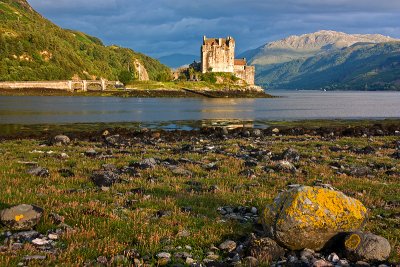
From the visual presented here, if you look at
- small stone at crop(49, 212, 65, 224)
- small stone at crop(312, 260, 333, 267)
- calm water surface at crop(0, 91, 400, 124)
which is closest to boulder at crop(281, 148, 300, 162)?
small stone at crop(312, 260, 333, 267)

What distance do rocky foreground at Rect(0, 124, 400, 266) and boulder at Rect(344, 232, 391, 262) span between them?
0.08ft

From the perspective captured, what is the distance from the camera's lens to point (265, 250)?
961cm

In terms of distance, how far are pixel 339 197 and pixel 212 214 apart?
4.19m

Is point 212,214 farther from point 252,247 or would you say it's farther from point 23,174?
point 23,174

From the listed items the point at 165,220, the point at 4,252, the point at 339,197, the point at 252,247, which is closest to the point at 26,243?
the point at 4,252

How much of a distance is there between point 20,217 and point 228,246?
560 cm

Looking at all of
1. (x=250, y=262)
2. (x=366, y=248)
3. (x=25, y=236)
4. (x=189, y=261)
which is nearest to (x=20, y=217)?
(x=25, y=236)

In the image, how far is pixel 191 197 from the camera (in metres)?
15.0

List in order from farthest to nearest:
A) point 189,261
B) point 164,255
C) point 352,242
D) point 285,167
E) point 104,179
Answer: point 285,167, point 104,179, point 352,242, point 164,255, point 189,261

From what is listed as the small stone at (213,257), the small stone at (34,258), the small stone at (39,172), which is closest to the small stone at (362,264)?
the small stone at (213,257)

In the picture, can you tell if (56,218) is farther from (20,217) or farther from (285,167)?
(285,167)

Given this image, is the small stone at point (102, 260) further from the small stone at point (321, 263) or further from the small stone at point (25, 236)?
the small stone at point (321, 263)

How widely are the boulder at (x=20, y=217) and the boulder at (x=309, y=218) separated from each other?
6.27m

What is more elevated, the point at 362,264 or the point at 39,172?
the point at 39,172
